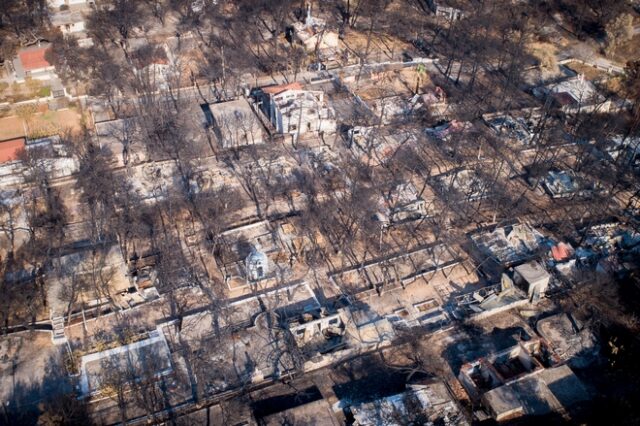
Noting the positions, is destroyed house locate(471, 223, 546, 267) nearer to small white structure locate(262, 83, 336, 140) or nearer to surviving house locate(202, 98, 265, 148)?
small white structure locate(262, 83, 336, 140)

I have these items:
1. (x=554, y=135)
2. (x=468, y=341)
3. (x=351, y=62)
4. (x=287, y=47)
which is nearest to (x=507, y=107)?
(x=554, y=135)

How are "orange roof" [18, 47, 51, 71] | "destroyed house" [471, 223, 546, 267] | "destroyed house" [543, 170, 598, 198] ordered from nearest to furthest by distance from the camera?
"destroyed house" [471, 223, 546, 267] < "destroyed house" [543, 170, 598, 198] < "orange roof" [18, 47, 51, 71]

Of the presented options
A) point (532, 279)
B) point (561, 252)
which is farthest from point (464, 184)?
point (532, 279)

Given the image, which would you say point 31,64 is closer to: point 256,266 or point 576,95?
point 256,266

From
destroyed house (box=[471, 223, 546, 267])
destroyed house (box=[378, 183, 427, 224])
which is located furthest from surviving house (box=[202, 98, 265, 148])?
destroyed house (box=[471, 223, 546, 267])

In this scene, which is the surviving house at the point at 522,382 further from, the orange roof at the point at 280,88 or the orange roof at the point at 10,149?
the orange roof at the point at 10,149

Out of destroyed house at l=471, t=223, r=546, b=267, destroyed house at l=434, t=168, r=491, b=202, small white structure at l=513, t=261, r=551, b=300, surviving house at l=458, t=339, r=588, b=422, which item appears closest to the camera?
surviving house at l=458, t=339, r=588, b=422
